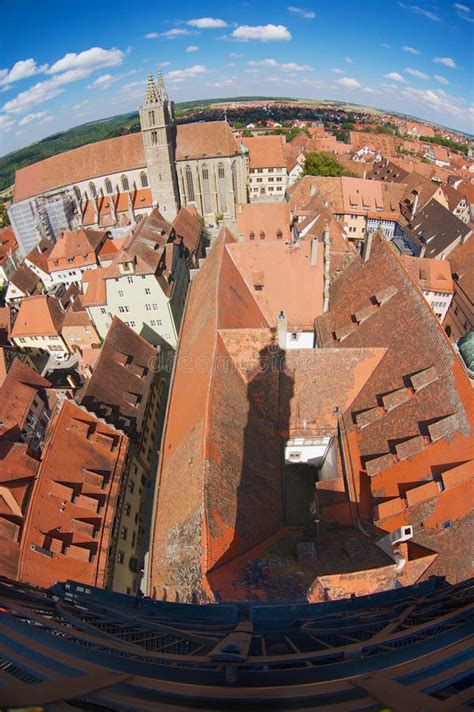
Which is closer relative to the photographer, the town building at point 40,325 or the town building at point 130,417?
the town building at point 130,417

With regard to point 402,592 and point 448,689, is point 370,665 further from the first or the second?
point 402,592

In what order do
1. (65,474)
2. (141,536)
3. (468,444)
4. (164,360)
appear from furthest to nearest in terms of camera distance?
(164,360)
(141,536)
(65,474)
(468,444)

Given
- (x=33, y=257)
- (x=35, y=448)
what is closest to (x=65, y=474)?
(x=35, y=448)

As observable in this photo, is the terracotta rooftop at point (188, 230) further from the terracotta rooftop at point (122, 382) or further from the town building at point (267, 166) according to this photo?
the town building at point (267, 166)

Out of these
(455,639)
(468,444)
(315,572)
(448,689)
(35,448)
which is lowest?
(448,689)

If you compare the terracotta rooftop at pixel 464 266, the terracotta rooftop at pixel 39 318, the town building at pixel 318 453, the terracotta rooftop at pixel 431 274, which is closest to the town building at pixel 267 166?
the terracotta rooftop at pixel 464 266

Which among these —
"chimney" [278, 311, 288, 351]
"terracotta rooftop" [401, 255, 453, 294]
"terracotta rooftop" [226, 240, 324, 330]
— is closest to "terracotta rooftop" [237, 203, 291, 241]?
"terracotta rooftop" [401, 255, 453, 294]
